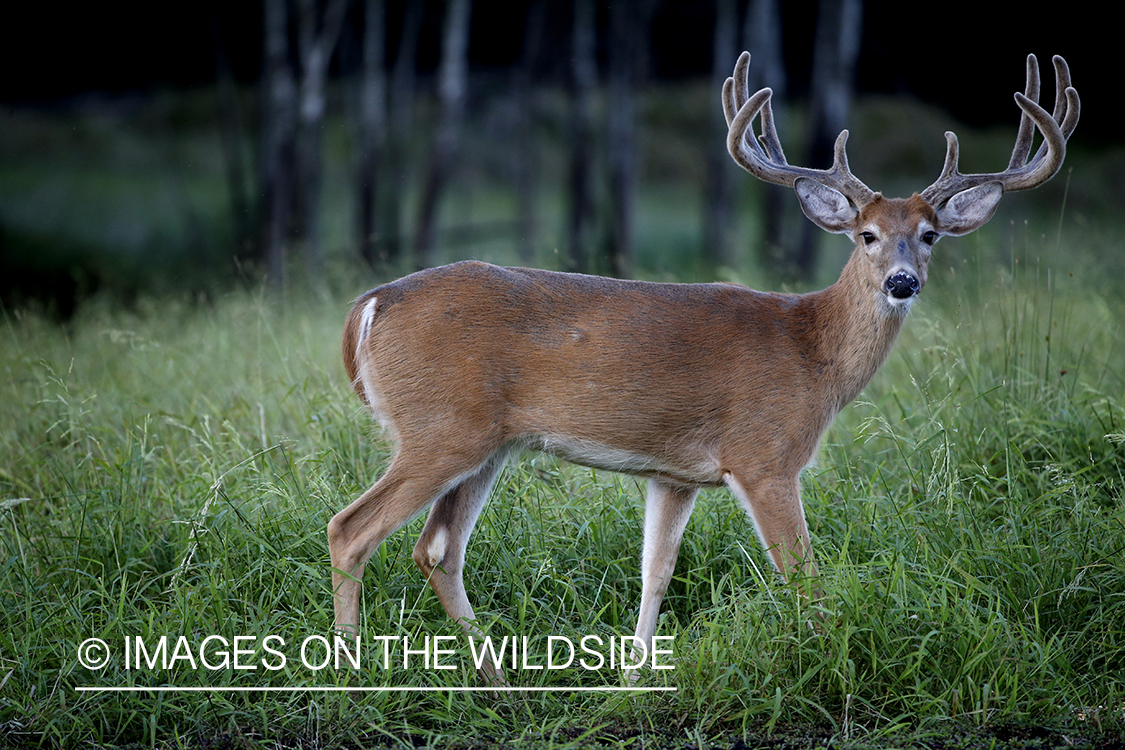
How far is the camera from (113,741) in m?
3.16

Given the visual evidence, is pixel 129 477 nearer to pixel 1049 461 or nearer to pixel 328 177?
pixel 1049 461

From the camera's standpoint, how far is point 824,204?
394 cm

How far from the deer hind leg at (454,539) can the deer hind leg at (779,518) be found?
2.85ft

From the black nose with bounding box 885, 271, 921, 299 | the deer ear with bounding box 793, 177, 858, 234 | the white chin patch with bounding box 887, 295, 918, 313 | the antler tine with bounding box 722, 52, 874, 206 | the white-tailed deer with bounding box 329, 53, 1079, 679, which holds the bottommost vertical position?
the white-tailed deer with bounding box 329, 53, 1079, 679

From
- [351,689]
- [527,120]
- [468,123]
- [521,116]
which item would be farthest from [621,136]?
[468,123]

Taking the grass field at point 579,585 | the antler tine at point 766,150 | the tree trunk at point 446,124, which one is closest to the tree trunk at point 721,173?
the tree trunk at point 446,124

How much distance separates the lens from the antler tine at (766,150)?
12.6 feet

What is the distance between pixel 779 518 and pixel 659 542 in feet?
1.52

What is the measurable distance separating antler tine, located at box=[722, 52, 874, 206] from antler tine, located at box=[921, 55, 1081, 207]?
0.91 ft

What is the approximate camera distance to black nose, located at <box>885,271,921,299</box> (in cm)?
362

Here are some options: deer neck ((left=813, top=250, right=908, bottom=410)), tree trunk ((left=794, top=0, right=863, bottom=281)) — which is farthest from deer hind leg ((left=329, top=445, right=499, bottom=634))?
tree trunk ((left=794, top=0, right=863, bottom=281))

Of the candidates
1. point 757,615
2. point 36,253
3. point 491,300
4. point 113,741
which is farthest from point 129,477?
point 36,253

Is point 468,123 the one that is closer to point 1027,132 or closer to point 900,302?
point 1027,132

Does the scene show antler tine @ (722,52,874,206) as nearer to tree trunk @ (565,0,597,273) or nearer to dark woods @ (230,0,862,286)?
dark woods @ (230,0,862,286)
